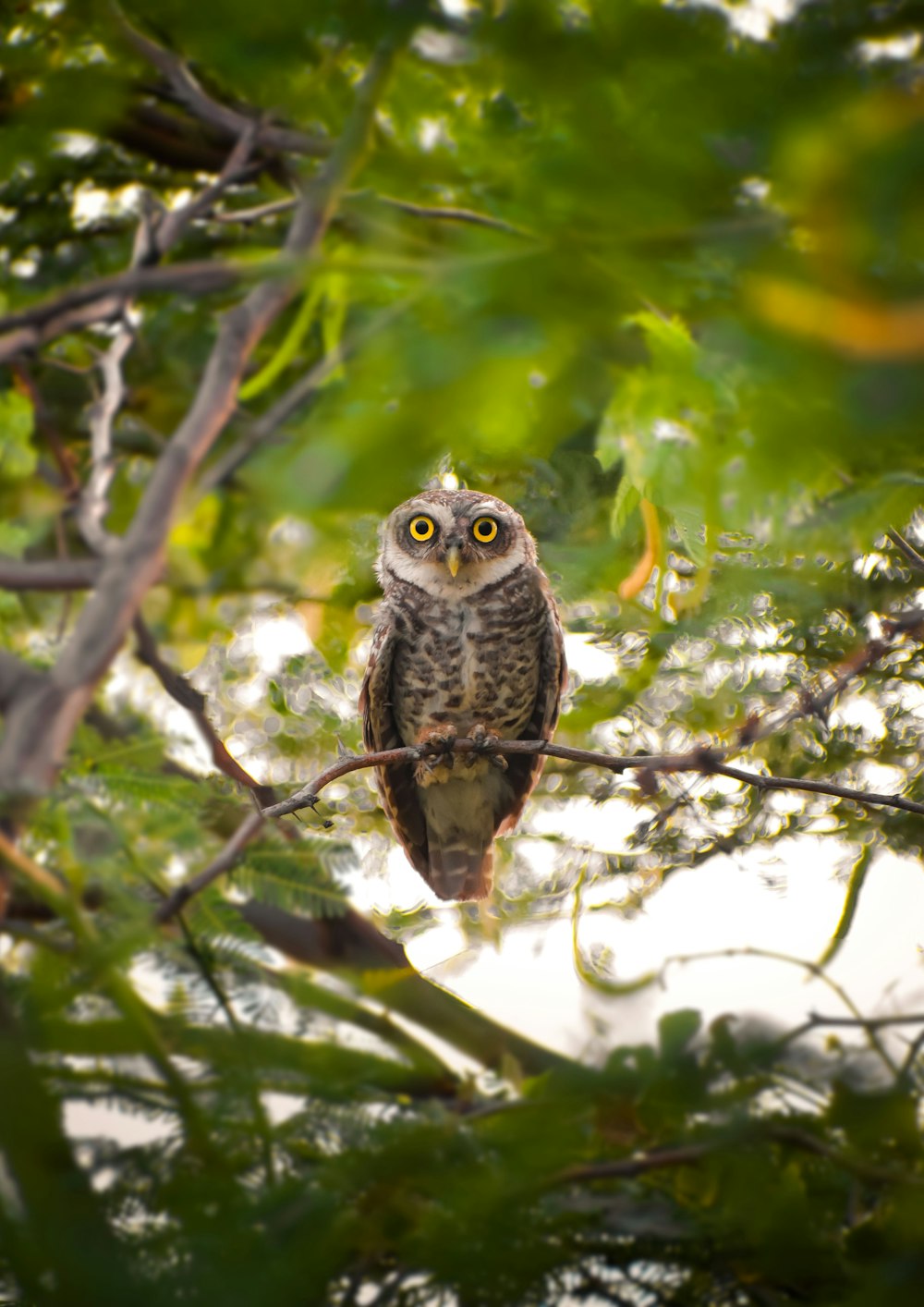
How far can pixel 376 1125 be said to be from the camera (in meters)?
0.58

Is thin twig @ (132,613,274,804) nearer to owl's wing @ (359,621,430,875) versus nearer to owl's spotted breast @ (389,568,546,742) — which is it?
owl's wing @ (359,621,430,875)

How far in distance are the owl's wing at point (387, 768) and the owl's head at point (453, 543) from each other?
107 mm

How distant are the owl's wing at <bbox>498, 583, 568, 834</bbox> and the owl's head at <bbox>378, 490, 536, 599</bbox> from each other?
99 millimetres

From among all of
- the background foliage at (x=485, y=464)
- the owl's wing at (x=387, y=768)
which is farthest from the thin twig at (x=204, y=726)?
the owl's wing at (x=387, y=768)

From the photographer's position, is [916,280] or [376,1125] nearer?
[916,280]

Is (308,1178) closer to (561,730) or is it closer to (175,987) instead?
(175,987)

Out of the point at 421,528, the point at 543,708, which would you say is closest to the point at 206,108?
the point at 421,528

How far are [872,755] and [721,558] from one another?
38 centimetres

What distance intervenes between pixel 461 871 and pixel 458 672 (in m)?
0.36

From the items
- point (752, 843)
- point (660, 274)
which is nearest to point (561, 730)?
point (752, 843)

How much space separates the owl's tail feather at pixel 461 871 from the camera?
57.3 inches

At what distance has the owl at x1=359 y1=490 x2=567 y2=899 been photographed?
1.53 metres

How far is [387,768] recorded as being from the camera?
156 cm

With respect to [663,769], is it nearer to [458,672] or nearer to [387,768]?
[387,768]
